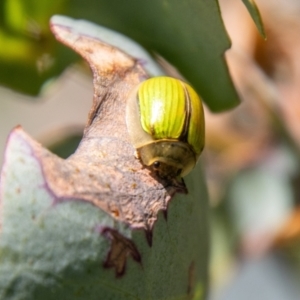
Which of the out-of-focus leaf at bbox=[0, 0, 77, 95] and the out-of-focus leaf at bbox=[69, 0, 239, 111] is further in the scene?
the out-of-focus leaf at bbox=[0, 0, 77, 95]

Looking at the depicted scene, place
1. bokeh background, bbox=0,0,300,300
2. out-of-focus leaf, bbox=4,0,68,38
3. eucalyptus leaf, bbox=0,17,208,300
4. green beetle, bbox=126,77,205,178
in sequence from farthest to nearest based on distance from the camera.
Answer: bokeh background, bbox=0,0,300,300 < out-of-focus leaf, bbox=4,0,68,38 < green beetle, bbox=126,77,205,178 < eucalyptus leaf, bbox=0,17,208,300

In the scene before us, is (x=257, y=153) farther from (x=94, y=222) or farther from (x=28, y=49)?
(x=94, y=222)

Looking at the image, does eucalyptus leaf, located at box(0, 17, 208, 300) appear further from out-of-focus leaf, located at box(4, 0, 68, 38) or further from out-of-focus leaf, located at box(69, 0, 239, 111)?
out-of-focus leaf, located at box(4, 0, 68, 38)

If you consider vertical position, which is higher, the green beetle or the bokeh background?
the green beetle

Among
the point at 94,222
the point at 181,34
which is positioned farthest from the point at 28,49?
the point at 94,222

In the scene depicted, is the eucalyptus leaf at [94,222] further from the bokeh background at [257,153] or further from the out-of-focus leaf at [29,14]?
the bokeh background at [257,153]

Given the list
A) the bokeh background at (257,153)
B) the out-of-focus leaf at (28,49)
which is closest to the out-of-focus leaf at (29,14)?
the out-of-focus leaf at (28,49)

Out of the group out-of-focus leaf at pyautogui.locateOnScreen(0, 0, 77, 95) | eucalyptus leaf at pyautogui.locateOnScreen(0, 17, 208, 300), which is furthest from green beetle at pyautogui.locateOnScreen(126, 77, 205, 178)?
out-of-focus leaf at pyautogui.locateOnScreen(0, 0, 77, 95)

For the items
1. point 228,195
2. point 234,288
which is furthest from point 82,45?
point 234,288

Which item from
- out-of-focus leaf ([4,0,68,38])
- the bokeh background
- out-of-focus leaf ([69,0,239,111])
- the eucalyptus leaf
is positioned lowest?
the bokeh background
